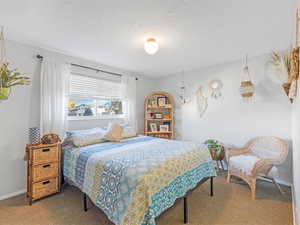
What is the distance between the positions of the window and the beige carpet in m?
1.52

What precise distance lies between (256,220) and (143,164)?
1569 millimetres

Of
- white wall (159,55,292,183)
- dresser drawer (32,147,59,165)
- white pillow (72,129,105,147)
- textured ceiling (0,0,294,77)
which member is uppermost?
textured ceiling (0,0,294,77)

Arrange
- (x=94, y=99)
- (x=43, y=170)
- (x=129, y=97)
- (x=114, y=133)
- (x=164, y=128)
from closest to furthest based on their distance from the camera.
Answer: (x=43, y=170) < (x=114, y=133) < (x=94, y=99) < (x=129, y=97) < (x=164, y=128)

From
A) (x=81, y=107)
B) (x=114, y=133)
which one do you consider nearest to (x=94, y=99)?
(x=81, y=107)

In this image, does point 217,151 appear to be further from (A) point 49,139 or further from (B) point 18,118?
(B) point 18,118

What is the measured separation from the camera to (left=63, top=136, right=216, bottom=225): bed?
1357 mm

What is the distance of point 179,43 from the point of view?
8.02ft

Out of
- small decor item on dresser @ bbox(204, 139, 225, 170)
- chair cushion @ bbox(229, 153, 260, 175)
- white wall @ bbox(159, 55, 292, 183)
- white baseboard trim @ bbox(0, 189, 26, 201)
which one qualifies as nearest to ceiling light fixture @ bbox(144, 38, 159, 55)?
white wall @ bbox(159, 55, 292, 183)

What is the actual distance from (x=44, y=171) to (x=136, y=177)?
1.65 metres

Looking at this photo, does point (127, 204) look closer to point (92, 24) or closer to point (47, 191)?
point (47, 191)

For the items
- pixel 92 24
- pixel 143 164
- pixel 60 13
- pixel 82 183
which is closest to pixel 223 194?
pixel 143 164

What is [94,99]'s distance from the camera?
3414 mm

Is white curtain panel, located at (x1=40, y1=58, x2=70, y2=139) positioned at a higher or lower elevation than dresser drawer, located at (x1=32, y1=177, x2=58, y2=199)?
higher

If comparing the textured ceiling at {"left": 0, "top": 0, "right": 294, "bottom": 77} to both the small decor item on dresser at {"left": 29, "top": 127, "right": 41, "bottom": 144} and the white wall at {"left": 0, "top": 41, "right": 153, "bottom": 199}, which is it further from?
the small decor item on dresser at {"left": 29, "top": 127, "right": 41, "bottom": 144}
